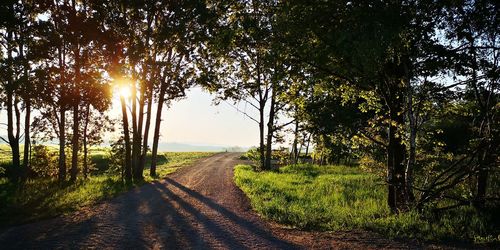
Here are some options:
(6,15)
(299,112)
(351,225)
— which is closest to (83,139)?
(6,15)

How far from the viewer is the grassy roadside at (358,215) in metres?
9.79

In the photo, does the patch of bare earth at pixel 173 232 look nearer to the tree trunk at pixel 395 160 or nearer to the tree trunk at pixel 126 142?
the tree trunk at pixel 395 160

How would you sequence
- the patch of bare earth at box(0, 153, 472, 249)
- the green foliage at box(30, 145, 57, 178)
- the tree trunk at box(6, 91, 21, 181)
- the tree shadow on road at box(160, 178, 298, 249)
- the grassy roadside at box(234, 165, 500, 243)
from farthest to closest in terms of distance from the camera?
the green foliage at box(30, 145, 57, 178) → the tree trunk at box(6, 91, 21, 181) → the grassy roadside at box(234, 165, 500, 243) → the tree shadow on road at box(160, 178, 298, 249) → the patch of bare earth at box(0, 153, 472, 249)

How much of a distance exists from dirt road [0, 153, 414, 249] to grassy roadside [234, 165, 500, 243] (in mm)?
716

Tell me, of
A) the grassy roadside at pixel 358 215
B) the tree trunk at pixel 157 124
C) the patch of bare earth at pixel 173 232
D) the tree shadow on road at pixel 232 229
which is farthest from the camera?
the tree trunk at pixel 157 124

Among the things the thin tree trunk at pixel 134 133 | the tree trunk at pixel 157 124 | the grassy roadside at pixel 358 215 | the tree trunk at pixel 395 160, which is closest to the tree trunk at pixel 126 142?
the thin tree trunk at pixel 134 133

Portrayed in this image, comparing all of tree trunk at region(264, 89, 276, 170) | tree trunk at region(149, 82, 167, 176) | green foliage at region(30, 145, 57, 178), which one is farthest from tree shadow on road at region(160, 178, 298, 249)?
green foliage at region(30, 145, 57, 178)

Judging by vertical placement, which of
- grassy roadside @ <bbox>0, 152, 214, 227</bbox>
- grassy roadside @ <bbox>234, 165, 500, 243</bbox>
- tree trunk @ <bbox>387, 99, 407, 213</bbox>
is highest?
tree trunk @ <bbox>387, 99, 407, 213</bbox>

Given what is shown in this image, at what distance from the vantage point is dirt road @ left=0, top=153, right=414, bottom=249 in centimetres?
909

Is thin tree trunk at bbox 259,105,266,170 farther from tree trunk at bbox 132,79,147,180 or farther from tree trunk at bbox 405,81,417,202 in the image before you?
tree trunk at bbox 405,81,417,202

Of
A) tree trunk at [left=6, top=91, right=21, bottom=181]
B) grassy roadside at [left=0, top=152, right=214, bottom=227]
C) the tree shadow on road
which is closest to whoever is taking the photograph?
the tree shadow on road

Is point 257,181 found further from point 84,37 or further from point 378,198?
point 84,37

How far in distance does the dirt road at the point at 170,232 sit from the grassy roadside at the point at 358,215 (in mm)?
716

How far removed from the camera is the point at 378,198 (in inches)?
633
